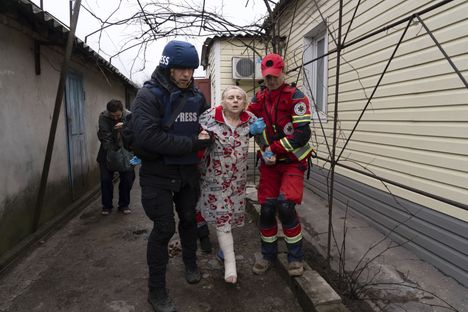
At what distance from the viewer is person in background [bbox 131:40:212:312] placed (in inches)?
94.3

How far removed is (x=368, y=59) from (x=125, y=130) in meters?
3.33

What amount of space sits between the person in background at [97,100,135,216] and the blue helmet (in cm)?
230

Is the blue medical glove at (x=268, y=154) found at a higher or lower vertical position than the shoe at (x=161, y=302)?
higher

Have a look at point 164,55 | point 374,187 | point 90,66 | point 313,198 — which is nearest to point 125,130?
point 164,55

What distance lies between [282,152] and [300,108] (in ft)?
1.28

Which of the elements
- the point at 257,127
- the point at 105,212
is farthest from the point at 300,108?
the point at 105,212

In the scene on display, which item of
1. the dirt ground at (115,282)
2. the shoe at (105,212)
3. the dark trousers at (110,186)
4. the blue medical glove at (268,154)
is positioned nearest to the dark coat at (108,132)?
the dark trousers at (110,186)

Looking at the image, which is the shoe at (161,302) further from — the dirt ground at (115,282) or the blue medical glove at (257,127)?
the blue medical glove at (257,127)

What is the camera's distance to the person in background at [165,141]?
2395 mm

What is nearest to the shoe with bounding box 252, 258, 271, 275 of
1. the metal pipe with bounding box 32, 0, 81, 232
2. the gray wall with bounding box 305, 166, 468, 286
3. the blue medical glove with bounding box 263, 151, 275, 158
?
the blue medical glove with bounding box 263, 151, 275, 158

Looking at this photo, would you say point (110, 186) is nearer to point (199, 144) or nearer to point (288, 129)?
point (199, 144)

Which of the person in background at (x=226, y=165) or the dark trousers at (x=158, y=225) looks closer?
the dark trousers at (x=158, y=225)

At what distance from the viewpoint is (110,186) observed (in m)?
5.24

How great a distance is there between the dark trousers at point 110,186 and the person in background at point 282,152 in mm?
2901
